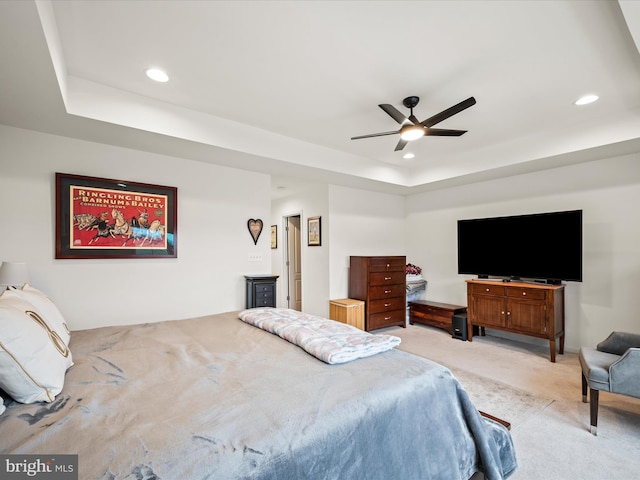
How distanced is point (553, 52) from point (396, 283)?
3521 mm

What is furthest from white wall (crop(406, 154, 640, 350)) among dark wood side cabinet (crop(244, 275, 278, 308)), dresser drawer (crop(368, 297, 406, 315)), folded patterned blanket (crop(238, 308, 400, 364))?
dark wood side cabinet (crop(244, 275, 278, 308))

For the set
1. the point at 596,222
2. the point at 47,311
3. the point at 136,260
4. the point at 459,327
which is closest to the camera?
the point at 47,311

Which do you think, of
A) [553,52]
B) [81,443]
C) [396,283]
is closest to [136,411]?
[81,443]

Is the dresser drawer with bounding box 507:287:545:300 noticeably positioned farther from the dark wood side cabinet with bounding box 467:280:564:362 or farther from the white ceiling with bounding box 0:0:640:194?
the white ceiling with bounding box 0:0:640:194

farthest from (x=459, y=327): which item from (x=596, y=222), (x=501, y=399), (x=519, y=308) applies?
(x=596, y=222)

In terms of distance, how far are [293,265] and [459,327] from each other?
10.9ft

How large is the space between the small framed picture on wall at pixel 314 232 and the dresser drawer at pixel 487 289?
2396 mm

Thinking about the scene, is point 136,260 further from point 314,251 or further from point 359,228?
point 359,228

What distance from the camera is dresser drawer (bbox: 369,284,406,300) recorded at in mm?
4734

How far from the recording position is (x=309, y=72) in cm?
235

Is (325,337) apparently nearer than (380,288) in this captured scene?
Yes

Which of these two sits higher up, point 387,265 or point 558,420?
point 387,265

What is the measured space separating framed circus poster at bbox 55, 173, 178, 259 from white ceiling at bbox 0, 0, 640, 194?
433 millimetres

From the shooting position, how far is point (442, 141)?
386 centimetres
